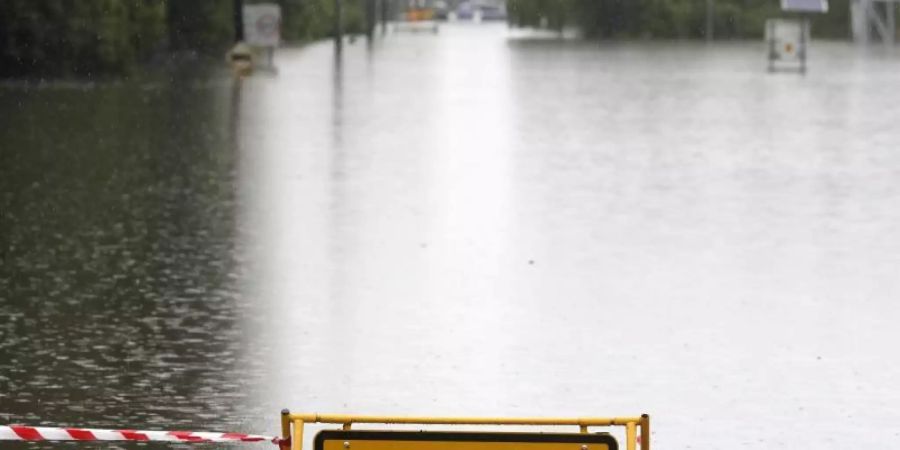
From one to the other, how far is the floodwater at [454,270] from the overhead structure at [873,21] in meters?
43.8

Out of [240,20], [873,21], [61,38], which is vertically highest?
[61,38]

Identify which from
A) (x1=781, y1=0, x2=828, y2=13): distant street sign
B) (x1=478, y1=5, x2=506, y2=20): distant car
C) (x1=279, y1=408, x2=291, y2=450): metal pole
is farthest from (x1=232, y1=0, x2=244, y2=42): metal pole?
(x1=478, y1=5, x2=506, y2=20): distant car

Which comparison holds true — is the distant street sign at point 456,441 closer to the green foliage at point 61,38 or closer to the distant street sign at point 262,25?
the green foliage at point 61,38

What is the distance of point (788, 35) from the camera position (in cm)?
5156

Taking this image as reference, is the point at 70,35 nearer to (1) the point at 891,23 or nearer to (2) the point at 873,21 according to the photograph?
(1) the point at 891,23

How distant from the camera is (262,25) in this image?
4553 centimetres

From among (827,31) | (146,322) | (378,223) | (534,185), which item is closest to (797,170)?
(534,185)

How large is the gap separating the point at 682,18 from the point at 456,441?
8186cm

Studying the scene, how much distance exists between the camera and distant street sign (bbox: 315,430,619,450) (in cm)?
647

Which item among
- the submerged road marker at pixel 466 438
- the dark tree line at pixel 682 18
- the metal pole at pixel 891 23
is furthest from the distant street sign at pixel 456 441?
the dark tree line at pixel 682 18

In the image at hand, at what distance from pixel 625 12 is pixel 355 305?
76106 millimetres

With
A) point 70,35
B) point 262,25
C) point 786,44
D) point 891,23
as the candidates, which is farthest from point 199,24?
point 891,23

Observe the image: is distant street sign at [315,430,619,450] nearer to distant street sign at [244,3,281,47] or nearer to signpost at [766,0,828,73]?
distant street sign at [244,3,281,47]

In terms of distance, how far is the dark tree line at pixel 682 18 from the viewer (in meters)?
87.2
